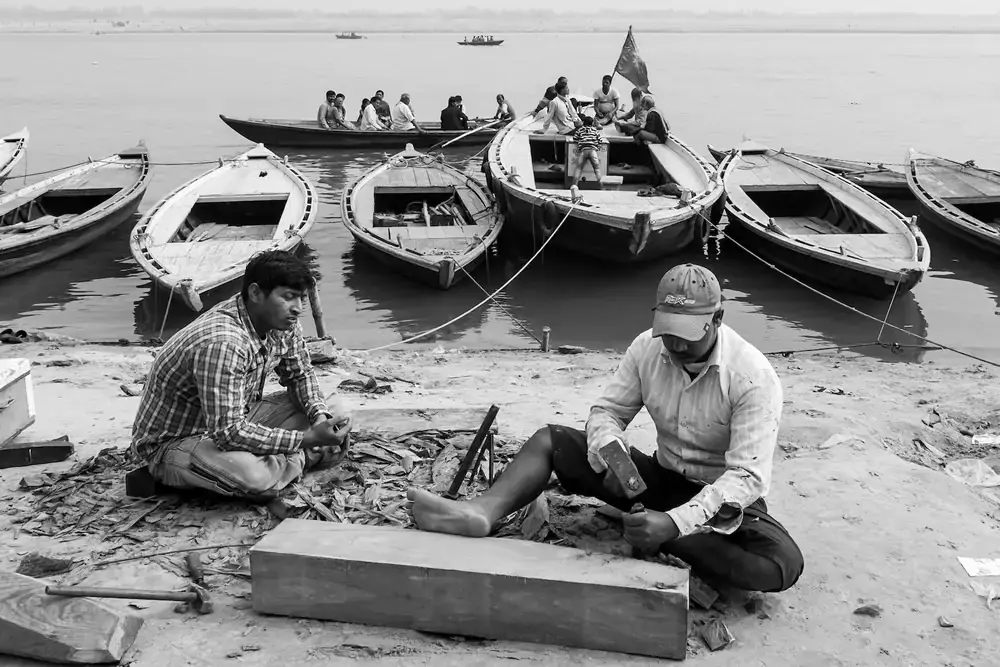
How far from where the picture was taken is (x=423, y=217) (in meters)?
11.8

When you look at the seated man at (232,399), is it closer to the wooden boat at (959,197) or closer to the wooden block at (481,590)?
the wooden block at (481,590)

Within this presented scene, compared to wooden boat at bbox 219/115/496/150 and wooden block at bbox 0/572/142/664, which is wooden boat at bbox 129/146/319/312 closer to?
wooden block at bbox 0/572/142/664

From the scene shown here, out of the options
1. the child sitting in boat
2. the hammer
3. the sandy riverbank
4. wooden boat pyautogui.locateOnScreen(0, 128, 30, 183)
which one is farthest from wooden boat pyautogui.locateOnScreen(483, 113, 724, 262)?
wooden boat pyautogui.locateOnScreen(0, 128, 30, 183)

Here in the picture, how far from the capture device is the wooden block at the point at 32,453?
4250mm

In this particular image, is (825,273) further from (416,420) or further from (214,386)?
(214,386)

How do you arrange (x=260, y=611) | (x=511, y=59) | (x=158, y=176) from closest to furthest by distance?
(x=260, y=611), (x=158, y=176), (x=511, y=59)

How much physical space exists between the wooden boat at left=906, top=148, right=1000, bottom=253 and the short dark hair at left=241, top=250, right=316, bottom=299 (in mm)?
10669

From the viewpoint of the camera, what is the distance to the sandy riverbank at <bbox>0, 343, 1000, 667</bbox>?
2885 millimetres

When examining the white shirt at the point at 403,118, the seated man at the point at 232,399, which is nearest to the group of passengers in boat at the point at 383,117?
the white shirt at the point at 403,118

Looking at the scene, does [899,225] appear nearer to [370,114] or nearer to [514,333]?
[514,333]

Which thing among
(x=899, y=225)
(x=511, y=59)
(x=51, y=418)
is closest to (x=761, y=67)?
(x=511, y=59)

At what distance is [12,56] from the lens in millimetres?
73938

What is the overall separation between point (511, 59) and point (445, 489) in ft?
232

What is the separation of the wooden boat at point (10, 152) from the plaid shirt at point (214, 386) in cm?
1347
